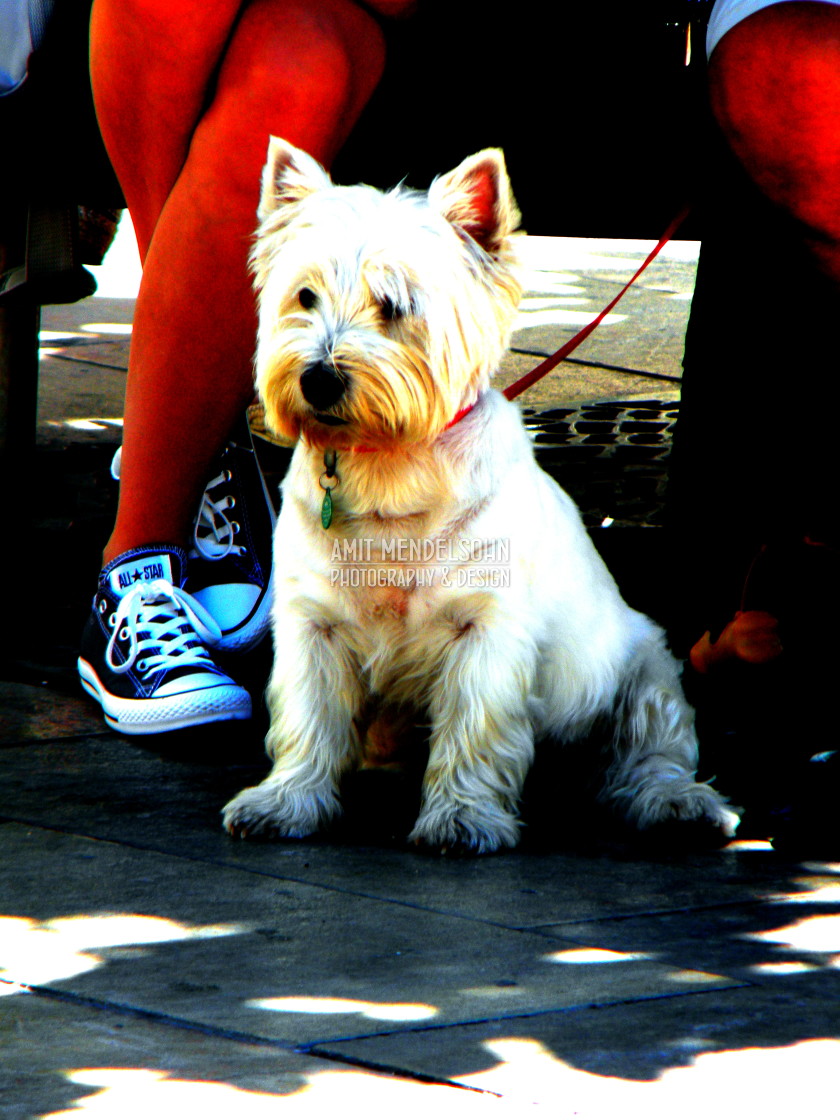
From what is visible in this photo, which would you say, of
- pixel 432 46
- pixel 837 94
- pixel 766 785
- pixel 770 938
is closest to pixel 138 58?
pixel 432 46

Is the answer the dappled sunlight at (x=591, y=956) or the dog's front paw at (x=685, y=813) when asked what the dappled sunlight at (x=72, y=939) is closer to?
the dappled sunlight at (x=591, y=956)

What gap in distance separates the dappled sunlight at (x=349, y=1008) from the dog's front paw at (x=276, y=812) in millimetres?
786

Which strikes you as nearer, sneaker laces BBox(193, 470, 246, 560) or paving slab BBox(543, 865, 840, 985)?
paving slab BBox(543, 865, 840, 985)

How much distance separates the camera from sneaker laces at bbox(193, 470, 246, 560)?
3.76m

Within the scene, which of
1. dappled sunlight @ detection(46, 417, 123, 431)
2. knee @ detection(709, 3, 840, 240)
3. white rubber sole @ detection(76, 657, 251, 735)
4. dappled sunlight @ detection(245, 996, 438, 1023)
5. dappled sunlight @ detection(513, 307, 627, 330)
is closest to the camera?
dappled sunlight @ detection(245, 996, 438, 1023)

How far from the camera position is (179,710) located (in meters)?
3.26

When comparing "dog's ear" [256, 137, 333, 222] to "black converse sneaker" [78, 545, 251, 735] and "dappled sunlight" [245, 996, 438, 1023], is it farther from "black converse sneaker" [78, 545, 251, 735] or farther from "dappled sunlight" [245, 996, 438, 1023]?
"dappled sunlight" [245, 996, 438, 1023]

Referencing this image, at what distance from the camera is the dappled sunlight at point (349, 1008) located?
76.8 inches

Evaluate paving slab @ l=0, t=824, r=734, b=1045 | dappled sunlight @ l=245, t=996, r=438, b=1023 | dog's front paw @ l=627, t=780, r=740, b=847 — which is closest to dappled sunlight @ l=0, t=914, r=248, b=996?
paving slab @ l=0, t=824, r=734, b=1045

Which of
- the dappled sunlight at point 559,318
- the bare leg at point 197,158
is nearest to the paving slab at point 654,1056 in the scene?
the bare leg at point 197,158

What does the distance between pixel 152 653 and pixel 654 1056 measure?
1826 mm

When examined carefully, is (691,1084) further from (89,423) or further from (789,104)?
(89,423)

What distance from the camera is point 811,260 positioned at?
3432mm

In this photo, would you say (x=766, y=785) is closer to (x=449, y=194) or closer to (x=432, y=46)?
(x=449, y=194)
